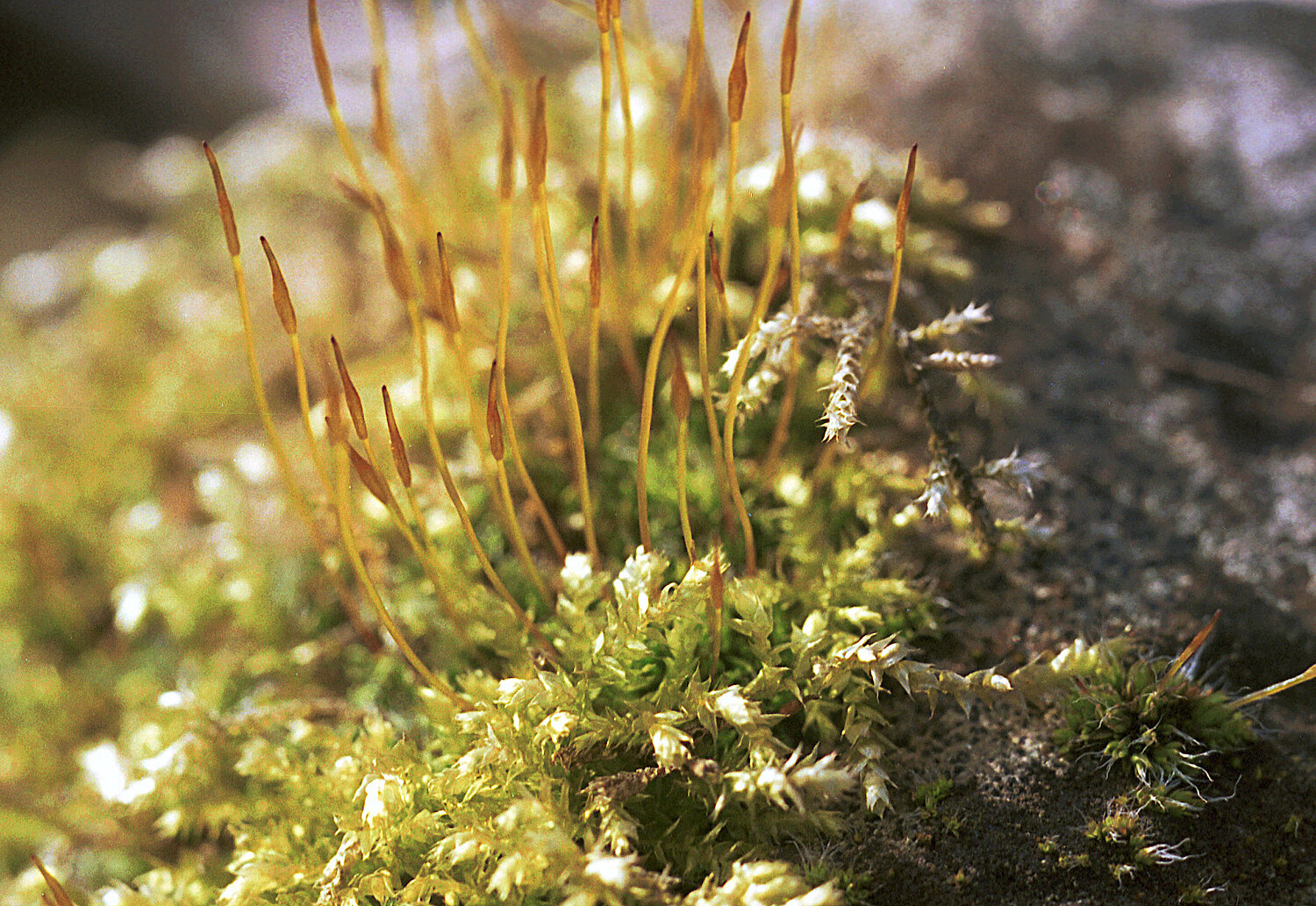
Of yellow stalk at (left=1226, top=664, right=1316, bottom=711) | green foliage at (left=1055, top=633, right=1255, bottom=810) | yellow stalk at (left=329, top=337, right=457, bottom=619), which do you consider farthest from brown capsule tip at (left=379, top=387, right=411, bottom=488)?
yellow stalk at (left=1226, top=664, right=1316, bottom=711)

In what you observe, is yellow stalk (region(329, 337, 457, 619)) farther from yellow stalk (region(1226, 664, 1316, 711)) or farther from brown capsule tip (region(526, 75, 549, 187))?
yellow stalk (region(1226, 664, 1316, 711))

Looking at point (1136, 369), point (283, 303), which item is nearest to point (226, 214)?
point (283, 303)

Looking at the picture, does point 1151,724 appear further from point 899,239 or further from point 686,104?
point 686,104

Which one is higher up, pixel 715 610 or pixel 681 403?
pixel 681 403

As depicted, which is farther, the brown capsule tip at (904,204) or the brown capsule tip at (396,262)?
the brown capsule tip at (396,262)

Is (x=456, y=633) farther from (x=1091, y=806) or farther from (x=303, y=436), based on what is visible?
(x=1091, y=806)

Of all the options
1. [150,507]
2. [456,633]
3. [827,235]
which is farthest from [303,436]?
[827,235]

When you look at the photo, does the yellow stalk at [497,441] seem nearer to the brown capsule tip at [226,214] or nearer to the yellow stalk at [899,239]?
the brown capsule tip at [226,214]

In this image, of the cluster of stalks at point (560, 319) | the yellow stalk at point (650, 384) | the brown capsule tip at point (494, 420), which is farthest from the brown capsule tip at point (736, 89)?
the brown capsule tip at point (494, 420)
